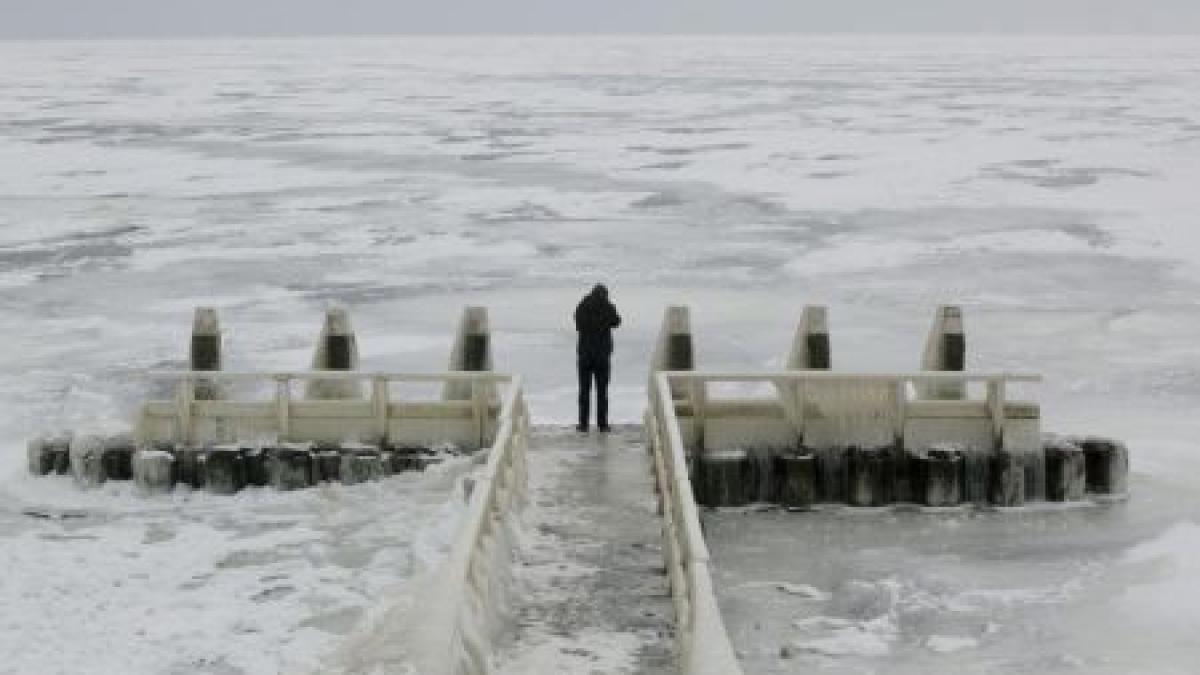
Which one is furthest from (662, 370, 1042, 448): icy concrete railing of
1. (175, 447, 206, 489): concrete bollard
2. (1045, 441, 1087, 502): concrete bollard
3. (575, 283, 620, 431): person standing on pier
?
(175, 447, 206, 489): concrete bollard

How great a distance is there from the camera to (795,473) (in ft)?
54.0

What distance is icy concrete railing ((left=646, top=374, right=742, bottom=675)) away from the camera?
7.21m

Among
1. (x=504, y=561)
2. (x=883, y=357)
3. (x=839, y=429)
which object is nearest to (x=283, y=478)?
(x=839, y=429)

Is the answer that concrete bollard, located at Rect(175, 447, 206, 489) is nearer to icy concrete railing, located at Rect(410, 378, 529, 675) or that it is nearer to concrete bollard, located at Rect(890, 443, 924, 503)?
icy concrete railing, located at Rect(410, 378, 529, 675)

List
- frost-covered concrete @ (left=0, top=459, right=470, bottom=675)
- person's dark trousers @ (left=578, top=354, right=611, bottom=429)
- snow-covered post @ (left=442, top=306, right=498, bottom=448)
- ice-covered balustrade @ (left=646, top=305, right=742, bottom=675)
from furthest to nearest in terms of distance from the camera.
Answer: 1. snow-covered post @ (left=442, top=306, right=498, bottom=448)
2. person's dark trousers @ (left=578, top=354, right=611, bottom=429)
3. frost-covered concrete @ (left=0, top=459, right=470, bottom=675)
4. ice-covered balustrade @ (left=646, top=305, right=742, bottom=675)

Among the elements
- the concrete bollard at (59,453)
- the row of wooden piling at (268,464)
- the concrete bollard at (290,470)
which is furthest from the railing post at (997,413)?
the concrete bollard at (59,453)

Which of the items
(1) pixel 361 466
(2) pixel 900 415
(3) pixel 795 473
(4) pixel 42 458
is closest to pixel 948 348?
(2) pixel 900 415

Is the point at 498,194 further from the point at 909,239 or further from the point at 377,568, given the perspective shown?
the point at 377,568

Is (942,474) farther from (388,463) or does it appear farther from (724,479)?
(388,463)

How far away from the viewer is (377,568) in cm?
1452

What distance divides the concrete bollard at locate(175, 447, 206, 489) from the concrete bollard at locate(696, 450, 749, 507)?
5.12m

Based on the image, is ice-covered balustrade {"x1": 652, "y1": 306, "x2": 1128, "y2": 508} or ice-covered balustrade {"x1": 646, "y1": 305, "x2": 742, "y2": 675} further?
ice-covered balustrade {"x1": 652, "y1": 306, "x2": 1128, "y2": 508}

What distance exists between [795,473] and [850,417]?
2.65 feet

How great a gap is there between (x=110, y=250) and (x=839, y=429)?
24197 millimetres
